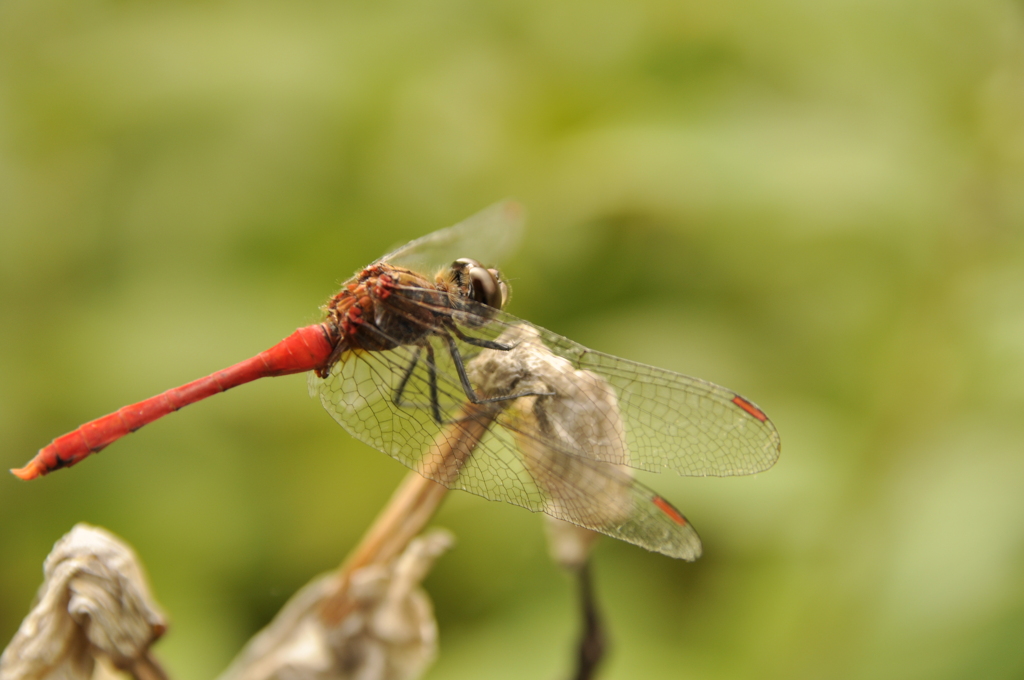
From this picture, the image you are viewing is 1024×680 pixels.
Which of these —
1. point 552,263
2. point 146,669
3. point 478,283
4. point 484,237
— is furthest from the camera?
point 552,263

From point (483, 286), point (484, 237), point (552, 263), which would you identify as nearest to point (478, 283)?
point (483, 286)

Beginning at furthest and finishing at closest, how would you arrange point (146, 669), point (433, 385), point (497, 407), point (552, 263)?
point (552, 263) < point (433, 385) < point (497, 407) < point (146, 669)

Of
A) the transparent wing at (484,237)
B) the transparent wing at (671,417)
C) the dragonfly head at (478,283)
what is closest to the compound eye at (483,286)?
the dragonfly head at (478,283)

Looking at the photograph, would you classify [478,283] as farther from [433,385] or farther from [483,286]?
[433,385]

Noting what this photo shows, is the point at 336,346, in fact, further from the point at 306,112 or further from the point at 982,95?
the point at 982,95

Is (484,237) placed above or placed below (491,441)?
above

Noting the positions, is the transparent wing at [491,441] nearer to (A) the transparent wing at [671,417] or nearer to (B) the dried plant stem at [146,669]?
(A) the transparent wing at [671,417]
